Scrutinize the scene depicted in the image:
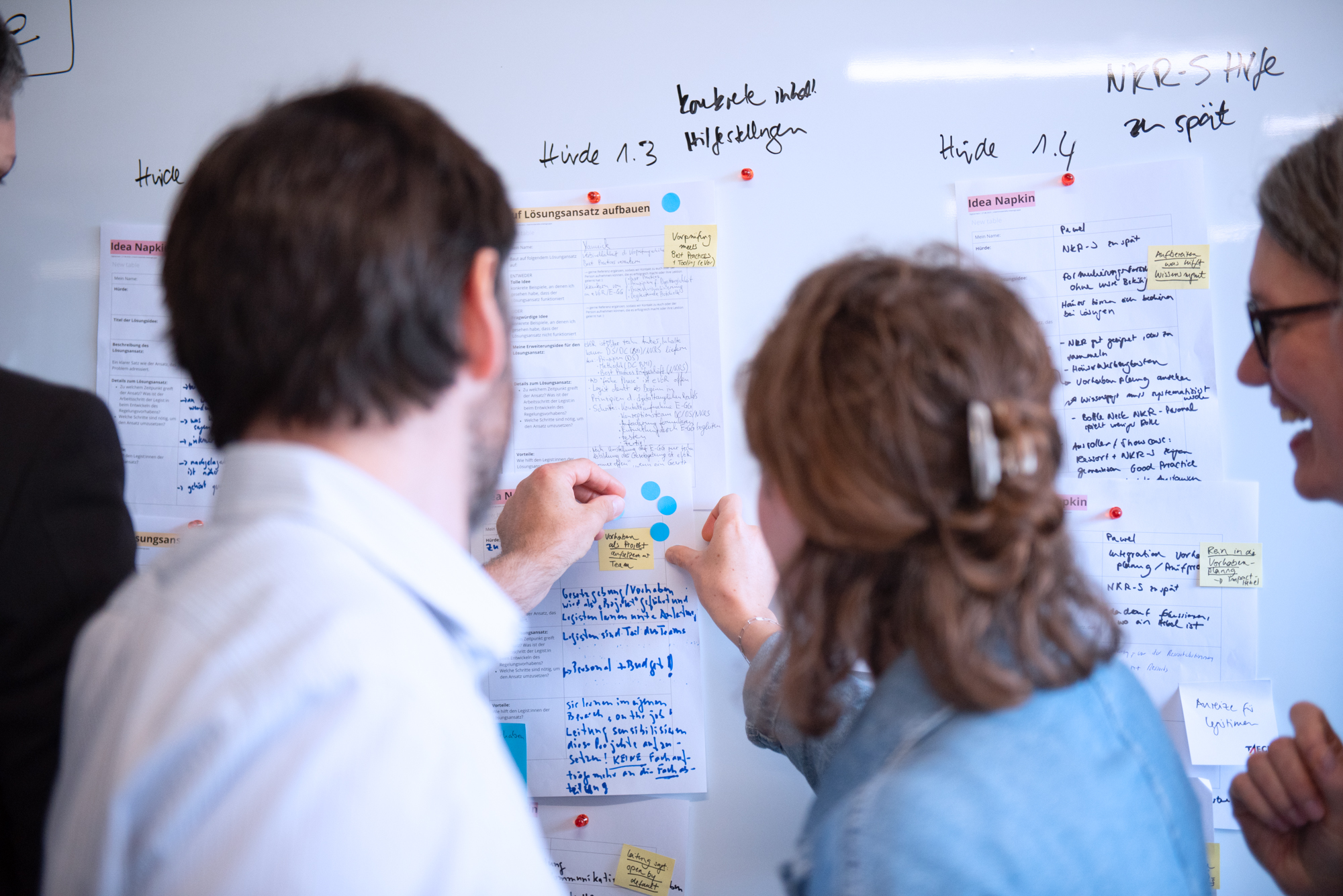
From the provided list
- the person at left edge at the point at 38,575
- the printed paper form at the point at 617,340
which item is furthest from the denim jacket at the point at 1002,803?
the person at left edge at the point at 38,575

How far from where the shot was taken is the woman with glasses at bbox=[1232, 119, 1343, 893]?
31.0 inches

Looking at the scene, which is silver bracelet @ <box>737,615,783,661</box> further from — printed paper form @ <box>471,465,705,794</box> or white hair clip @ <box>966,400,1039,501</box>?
white hair clip @ <box>966,400,1039,501</box>

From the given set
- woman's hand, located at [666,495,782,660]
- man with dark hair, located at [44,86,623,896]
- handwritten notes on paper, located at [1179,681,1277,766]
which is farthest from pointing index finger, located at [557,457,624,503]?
handwritten notes on paper, located at [1179,681,1277,766]

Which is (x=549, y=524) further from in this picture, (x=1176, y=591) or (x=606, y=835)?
(x=1176, y=591)

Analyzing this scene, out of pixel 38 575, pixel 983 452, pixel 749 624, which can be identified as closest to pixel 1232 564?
pixel 749 624

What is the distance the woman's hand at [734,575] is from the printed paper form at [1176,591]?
509mm

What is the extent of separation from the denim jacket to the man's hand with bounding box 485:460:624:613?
55cm

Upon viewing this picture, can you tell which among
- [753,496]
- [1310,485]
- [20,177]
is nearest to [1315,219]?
[1310,485]

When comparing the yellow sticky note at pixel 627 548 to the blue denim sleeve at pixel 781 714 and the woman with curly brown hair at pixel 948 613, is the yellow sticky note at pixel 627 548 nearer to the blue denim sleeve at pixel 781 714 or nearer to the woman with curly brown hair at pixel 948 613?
the blue denim sleeve at pixel 781 714

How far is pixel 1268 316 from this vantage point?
2.74 feet

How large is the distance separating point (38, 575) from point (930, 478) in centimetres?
85

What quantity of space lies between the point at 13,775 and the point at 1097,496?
143 cm

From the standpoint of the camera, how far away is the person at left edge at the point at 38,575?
709 mm

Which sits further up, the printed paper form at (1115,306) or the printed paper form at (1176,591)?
the printed paper form at (1115,306)
